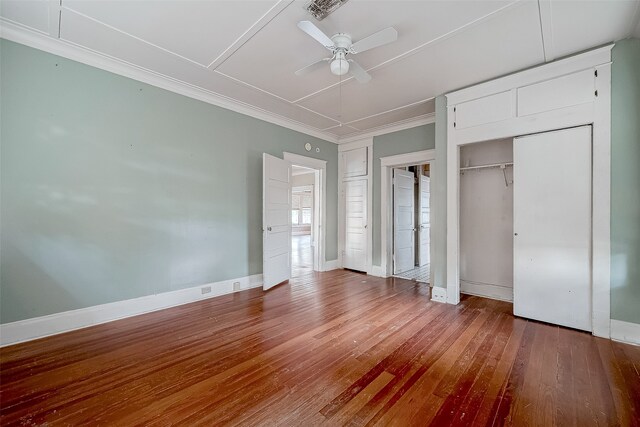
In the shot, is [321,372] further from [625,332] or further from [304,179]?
[304,179]

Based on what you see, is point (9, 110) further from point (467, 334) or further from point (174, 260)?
point (467, 334)

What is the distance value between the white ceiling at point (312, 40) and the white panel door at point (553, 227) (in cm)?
95

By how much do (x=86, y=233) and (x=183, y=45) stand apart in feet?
7.15

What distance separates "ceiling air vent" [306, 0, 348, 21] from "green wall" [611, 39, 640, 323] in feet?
8.96

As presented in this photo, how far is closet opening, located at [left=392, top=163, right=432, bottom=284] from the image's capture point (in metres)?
5.20

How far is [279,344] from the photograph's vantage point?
96.7 inches

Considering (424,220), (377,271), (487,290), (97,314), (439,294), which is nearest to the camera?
(97,314)

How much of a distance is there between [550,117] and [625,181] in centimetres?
91

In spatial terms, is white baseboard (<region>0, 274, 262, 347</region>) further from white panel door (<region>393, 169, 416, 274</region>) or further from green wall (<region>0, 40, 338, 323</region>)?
white panel door (<region>393, 169, 416, 274</region>)

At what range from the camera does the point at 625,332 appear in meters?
2.50

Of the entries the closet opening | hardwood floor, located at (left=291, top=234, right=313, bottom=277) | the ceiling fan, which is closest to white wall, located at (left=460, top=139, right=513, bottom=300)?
the closet opening

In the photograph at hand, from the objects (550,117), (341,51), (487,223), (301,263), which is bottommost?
(301,263)

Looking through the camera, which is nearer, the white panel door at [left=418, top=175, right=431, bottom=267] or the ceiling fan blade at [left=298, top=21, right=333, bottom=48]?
the ceiling fan blade at [left=298, top=21, right=333, bottom=48]

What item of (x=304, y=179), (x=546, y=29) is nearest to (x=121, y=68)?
(x=546, y=29)
